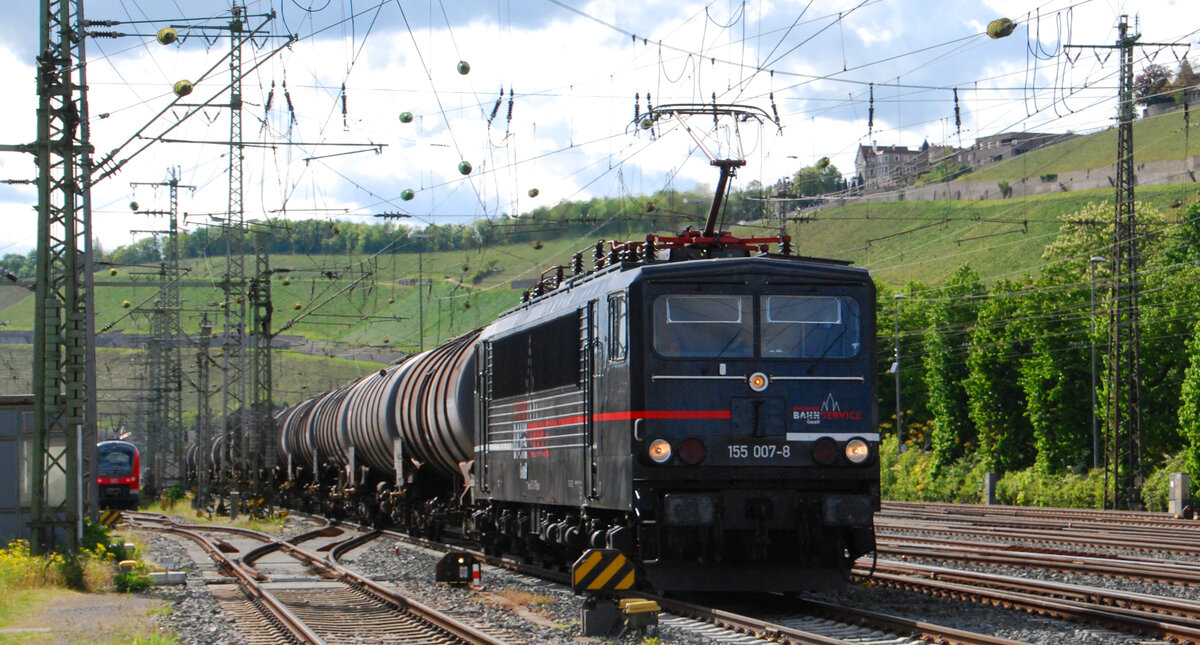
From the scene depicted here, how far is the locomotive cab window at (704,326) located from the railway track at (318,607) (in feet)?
11.2

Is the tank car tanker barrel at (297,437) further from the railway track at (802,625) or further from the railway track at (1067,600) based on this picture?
the railway track at (802,625)

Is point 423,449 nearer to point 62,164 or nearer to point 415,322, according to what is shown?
point 62,164

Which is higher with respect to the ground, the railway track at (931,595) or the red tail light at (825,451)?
the red tail light at (825,451)

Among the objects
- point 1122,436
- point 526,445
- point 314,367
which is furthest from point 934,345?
point 314,367

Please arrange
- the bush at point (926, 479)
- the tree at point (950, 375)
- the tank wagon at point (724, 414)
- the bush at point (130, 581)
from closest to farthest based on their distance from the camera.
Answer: the tank wagon at point (724, 414), the bush at point (130, 581), the bush at point (926, 479), the tree at point (950, 375)

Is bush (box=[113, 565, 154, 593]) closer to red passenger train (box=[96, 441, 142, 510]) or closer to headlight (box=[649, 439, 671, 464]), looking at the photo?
headlight (box=[649, 439, 671, 464])

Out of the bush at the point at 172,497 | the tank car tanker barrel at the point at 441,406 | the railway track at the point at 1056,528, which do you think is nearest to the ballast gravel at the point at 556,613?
the tank car tanker barrel at the point at 441,406

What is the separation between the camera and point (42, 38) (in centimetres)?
2062

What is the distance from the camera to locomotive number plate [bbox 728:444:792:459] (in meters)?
14.0

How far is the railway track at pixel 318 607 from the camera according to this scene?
1402cm

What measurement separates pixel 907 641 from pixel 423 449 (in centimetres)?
1527

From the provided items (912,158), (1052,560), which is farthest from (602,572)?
(912,158)

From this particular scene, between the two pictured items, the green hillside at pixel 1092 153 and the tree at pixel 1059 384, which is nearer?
the tree at pixel 1059 384

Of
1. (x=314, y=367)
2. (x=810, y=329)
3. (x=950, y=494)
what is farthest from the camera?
(x=314, y=367)
